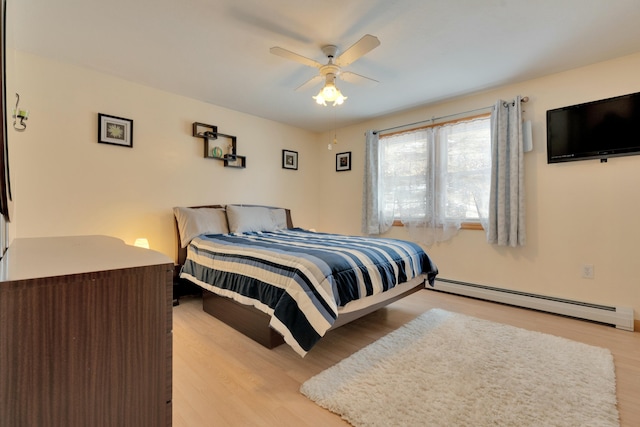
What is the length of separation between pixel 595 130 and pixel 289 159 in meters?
3.70

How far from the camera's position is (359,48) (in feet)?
6.63

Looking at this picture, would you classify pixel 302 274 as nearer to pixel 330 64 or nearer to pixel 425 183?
pixel 330 64

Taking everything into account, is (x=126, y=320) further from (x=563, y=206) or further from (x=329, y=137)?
(x=329, y=137)

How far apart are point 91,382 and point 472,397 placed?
1765 millimetres

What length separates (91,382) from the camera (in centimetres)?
65

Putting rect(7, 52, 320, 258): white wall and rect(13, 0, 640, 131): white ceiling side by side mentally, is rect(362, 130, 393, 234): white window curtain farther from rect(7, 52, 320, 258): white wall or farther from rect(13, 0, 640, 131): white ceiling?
rect(7, 52, 320, 258): white wall

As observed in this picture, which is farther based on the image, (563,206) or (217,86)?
(217,86)

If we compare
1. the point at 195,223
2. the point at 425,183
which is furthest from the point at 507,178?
the point at 195,223

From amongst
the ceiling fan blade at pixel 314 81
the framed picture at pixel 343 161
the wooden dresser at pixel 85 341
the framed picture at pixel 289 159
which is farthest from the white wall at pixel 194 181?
the wooden dresser at pixel 85 341

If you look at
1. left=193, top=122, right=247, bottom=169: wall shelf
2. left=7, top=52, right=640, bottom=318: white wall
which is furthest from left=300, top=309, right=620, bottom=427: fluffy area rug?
left=193, top=122, right=247, bottom=169: wall shelf

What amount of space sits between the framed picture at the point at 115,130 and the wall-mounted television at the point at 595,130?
4396 millimetres

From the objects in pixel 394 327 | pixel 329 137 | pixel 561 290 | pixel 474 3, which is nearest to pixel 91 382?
pixel 394 327

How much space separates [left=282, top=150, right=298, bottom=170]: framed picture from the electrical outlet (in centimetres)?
383

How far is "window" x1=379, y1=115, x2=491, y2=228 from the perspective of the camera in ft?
11.1
